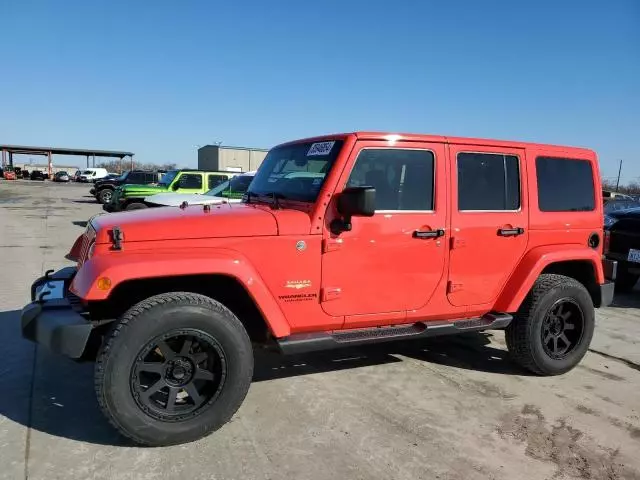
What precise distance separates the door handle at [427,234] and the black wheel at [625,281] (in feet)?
17.8

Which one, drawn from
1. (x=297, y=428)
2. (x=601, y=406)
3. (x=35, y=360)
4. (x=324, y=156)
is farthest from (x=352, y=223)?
(x=35, y=360)

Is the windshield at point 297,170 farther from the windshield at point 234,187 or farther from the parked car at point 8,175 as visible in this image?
the parked car at point 8,175

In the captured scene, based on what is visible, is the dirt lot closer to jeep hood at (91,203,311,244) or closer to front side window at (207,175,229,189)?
jeep hood at (91,203,311,244)

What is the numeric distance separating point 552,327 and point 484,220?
50.0 inches

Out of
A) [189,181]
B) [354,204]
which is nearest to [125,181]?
[189,181]

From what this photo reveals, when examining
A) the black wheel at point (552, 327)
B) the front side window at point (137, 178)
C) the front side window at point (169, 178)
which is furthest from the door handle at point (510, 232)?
the front side window at point (137, 178)

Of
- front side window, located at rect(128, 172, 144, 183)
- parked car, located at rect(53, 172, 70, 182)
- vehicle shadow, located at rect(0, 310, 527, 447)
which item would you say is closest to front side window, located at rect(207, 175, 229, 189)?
front side window, located at rect(128, 172, 144, 183)

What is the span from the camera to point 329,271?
348cm

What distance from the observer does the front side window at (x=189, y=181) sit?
1409 centimetres

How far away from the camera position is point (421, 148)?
3.83 meters

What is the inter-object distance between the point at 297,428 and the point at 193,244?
54.5 inches

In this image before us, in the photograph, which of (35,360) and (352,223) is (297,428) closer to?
(352,223)

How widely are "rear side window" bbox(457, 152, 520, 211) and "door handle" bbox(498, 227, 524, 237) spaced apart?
17 centimetres

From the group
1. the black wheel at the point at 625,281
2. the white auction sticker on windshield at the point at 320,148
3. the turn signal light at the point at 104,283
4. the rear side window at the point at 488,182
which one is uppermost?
the white auction sticker on windshield at the point at 320,148
